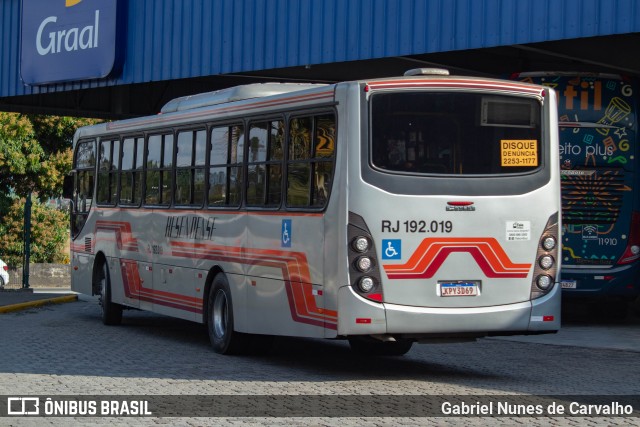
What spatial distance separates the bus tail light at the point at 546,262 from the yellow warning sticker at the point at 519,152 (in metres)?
0.63

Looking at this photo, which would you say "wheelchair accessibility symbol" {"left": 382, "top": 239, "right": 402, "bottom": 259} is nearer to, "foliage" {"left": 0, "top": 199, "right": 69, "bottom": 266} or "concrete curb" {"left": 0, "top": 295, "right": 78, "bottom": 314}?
"concrete curb" {"left": 0, "top": 295, "right": 78, "bottom": 314}

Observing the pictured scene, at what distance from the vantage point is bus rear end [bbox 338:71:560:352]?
12297 mm

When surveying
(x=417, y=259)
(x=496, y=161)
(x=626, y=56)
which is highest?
(x=626, y=56)

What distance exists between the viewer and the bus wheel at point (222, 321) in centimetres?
1471

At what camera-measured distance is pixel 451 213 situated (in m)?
12.5

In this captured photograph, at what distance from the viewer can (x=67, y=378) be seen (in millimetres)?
12383

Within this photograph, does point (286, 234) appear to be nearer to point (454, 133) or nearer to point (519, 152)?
point (454, 133)

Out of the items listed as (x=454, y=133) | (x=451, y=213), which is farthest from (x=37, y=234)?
(x=451, y=213)

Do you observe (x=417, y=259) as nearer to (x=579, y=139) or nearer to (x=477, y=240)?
(x=477, y=240)

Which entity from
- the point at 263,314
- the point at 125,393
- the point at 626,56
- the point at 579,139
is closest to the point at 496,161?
the point at 263,314

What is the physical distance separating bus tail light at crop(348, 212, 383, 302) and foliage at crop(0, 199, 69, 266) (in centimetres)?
2903

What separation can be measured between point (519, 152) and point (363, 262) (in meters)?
2.07

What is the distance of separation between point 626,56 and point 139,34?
36.3 ft

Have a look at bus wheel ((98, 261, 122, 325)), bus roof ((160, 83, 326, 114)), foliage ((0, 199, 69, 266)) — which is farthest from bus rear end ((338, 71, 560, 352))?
foliage ((0, 199, 69, 266))
